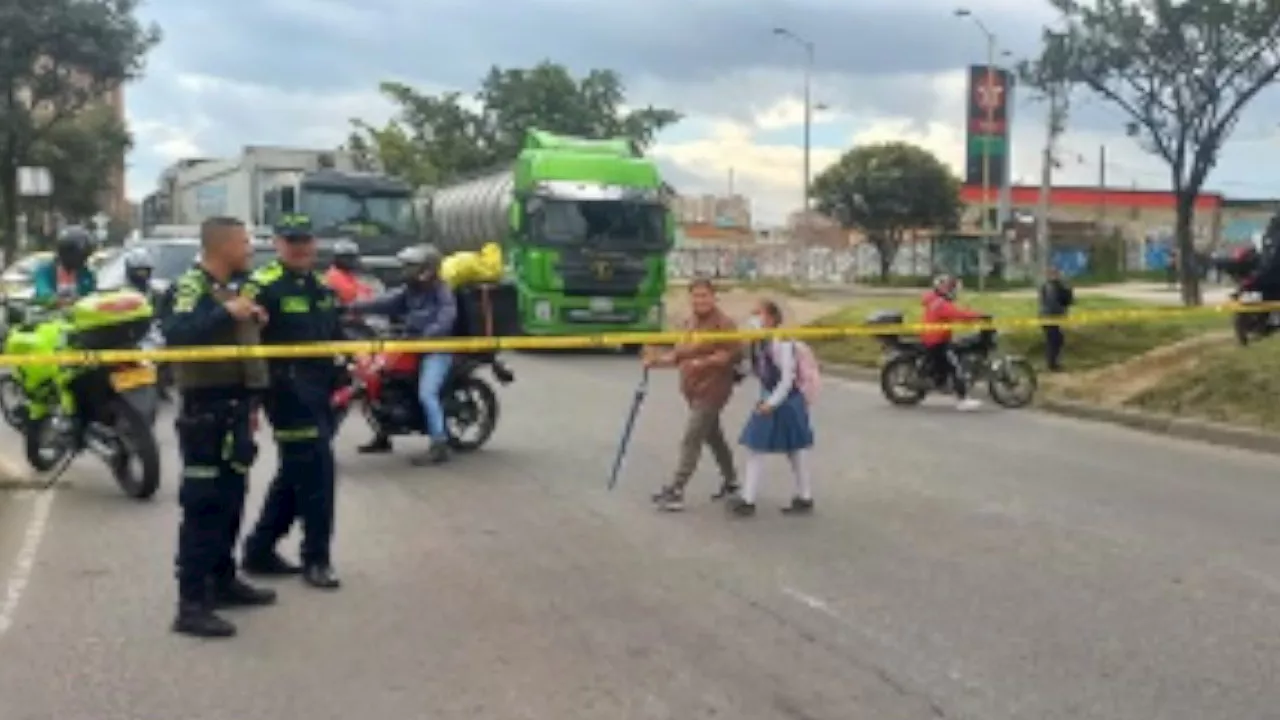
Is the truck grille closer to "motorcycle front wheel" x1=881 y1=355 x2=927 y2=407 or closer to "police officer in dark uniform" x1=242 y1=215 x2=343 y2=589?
"motorcycle front wheel" x1=881 y1=355 x2=927 y2=407

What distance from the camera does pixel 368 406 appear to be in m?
12.0

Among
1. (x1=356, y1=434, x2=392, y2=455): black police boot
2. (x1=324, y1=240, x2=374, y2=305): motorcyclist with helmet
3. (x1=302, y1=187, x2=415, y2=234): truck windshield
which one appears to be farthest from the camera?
(x1=302, y1=187, x2=415, y2=234): truck windshield

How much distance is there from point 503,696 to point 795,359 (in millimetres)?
4533

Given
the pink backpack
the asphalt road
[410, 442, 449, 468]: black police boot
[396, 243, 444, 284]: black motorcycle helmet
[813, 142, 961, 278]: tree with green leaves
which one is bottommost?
the asphalt road

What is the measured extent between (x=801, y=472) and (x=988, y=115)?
37060 millimetres

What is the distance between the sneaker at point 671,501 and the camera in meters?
9.71

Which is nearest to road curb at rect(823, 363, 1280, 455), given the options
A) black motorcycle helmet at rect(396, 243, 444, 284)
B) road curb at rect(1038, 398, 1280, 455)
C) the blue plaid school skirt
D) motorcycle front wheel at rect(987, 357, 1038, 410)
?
road curb at rect(1038, 398, 1280, 455)

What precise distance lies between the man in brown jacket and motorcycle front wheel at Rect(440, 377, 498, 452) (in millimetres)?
2716

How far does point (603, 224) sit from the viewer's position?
2423 cm

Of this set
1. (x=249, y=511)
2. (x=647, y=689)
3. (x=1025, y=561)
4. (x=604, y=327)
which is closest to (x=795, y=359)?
(x=1025, y=561)

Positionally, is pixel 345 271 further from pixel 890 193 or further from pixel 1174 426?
pixel 890 193

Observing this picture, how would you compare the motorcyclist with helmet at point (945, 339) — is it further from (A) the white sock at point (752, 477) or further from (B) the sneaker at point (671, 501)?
(B) the sneaker at point (671, 501)

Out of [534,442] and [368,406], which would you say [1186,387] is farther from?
[368,406]

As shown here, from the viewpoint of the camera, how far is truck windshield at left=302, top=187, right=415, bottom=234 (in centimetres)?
2773
